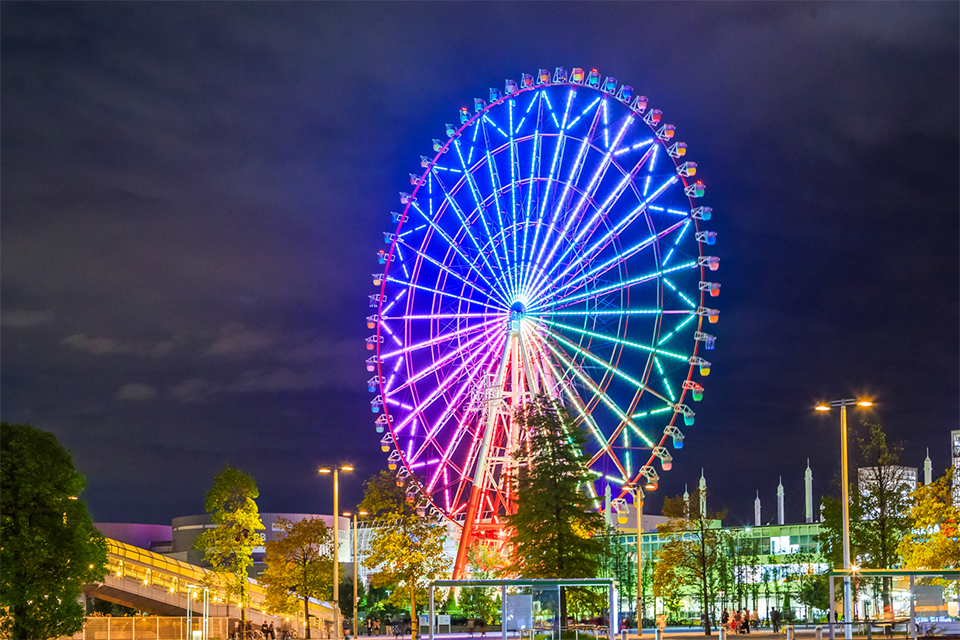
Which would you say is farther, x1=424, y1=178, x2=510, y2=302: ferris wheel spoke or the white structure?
the white structure

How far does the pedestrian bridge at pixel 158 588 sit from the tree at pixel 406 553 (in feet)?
45.5

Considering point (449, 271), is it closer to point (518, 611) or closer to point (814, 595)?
point (518, 611)

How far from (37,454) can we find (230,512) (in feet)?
81.6

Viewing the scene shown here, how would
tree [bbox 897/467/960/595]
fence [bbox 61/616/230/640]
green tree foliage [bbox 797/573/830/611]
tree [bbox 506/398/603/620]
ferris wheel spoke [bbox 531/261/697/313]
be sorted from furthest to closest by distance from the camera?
green tree foliage [bbox 797/573/830/611] → fence [bbox 61/616/230/640] → ferris wheel spoke [bbox 531/261/697/313] → tree [bbox 897/467/960/595] → tree [bbox 506/398/603/620]

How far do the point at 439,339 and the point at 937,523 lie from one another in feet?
77.2

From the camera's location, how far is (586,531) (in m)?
45.1

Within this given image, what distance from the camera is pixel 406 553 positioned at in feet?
180

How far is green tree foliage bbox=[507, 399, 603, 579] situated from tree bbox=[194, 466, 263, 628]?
1712cm

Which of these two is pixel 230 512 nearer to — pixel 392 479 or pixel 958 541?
pixel 392 479

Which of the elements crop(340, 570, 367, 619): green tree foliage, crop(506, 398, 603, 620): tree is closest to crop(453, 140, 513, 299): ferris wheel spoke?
crop(506, 398, 603, 620): tree

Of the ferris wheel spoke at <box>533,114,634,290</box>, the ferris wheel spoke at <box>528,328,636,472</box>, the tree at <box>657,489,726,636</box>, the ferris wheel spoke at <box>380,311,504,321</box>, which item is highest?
the ferris wheel spoke at <box>533,114,634,290</box>

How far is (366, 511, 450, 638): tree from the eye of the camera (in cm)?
5469

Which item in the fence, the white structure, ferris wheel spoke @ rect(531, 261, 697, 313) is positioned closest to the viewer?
ferris wheel spoke @ rect(531, 261, 697, 313)

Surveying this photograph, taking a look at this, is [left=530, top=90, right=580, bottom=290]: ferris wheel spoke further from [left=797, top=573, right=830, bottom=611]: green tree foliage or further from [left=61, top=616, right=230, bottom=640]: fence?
[left=797, top=573, right=830, bottom=611]: green tree foliage
